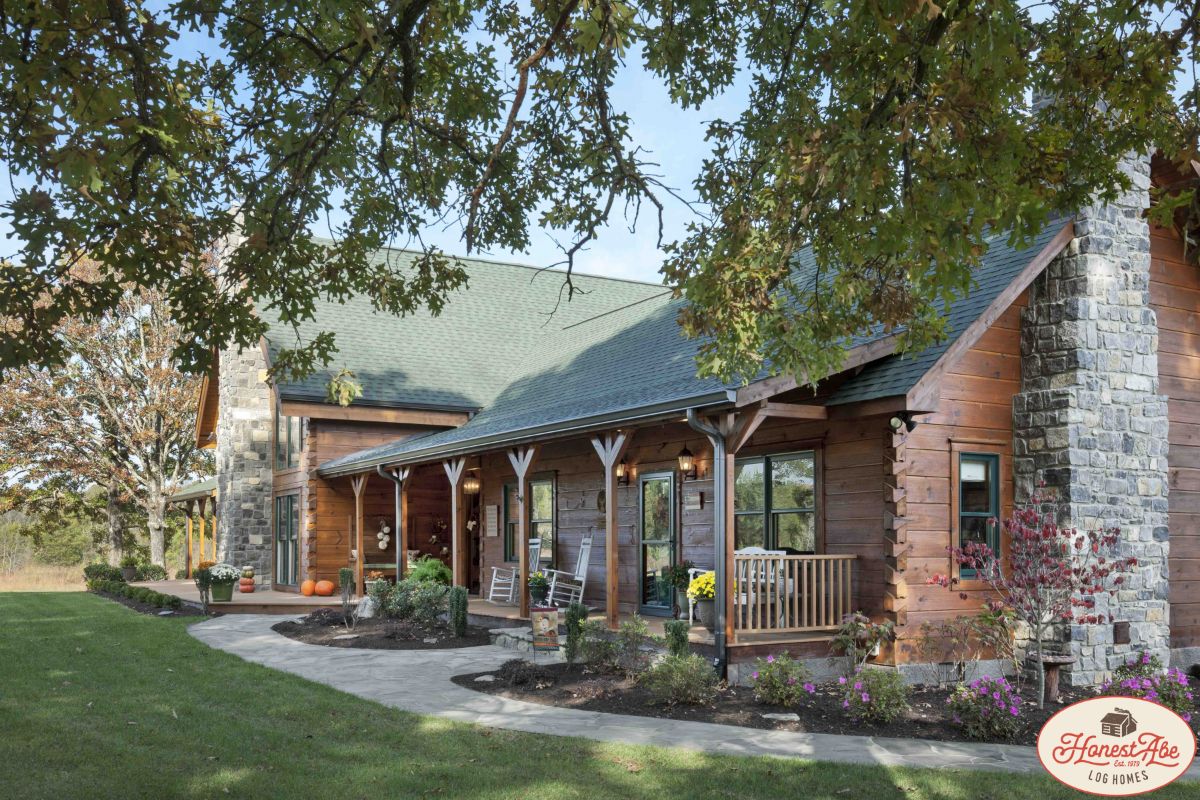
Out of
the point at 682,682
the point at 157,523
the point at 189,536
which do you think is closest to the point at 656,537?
the point at 682,682

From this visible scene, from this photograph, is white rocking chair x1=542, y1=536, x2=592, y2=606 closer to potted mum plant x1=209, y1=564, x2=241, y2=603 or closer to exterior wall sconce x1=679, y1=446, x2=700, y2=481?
exterior wall sconce x1=679, y1=446, x2=700, y2=481

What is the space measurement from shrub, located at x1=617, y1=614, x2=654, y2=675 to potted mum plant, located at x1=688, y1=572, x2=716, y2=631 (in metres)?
1.50

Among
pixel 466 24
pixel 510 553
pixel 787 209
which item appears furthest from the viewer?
pixel 510 553

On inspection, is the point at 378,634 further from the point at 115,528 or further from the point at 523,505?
the point at 115,528

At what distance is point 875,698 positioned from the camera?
334 inches

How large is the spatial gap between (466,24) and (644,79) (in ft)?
5.80

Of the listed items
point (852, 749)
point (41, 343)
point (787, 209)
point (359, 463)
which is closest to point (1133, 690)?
point (852, 749)

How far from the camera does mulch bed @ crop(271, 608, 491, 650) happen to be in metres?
13.2

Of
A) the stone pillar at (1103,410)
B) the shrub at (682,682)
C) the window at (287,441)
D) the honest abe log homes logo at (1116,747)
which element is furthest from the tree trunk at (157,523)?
the honest abe log homes logo at (1116,747)

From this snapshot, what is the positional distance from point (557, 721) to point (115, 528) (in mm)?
29078

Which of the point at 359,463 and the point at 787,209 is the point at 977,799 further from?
the point at 359,463

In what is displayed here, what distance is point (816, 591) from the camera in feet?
35.5

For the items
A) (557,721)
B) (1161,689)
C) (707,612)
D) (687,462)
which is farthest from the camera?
(687,462)

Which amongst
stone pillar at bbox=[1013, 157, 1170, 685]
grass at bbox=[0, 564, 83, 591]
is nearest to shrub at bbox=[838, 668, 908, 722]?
stone pillar at bbox=[1013, 157, 1170, 685]
